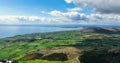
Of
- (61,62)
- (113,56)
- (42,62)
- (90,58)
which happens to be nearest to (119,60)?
(113,56)

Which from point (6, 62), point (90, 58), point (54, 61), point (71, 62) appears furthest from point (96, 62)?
point (6, 62)

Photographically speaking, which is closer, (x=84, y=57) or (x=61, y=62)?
(x=61, y=62)

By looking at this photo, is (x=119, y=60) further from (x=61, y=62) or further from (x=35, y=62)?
(x=35, y=62)

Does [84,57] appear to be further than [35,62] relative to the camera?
Yes

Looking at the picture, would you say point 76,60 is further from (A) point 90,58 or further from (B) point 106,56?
(B) point 106,56

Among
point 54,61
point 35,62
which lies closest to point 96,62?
point 54,61

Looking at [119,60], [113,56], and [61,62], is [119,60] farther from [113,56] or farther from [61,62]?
[61,62]

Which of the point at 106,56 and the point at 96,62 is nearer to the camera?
the point at 96,62
